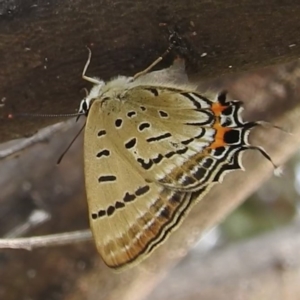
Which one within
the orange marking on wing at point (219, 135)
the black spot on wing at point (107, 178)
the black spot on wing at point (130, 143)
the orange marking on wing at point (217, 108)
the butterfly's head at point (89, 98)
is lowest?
the black spot on wing at point (107, 178)

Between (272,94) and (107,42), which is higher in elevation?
(107,42)

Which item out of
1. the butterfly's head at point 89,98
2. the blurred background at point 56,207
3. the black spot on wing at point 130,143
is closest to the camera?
the butterfly's head at point 89,98

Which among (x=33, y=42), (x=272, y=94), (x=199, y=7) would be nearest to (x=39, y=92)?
(x=33, y=42)

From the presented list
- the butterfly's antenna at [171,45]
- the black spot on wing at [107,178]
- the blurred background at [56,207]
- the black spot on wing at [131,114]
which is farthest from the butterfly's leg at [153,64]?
the blurred background at [56,207]

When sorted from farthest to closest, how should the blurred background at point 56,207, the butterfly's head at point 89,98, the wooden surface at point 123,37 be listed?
the blurred background at point 56,207 < the butterfly's head at point 89,98 < the wooden surface at point 123,37

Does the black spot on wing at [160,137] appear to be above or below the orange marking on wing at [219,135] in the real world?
below

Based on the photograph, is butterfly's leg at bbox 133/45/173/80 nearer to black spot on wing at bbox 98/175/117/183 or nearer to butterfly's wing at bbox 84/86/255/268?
butterfly's wing at bbox 84/86/255/268

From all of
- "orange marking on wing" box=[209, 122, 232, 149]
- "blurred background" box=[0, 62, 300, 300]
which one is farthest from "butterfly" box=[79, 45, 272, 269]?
"blurred background" box=[0, 62, 300, 300]

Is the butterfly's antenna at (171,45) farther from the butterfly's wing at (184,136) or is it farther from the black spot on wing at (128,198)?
the black spot on wing at (128,198)

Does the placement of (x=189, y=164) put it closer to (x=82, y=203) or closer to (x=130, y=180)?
(x=130, y=180)
